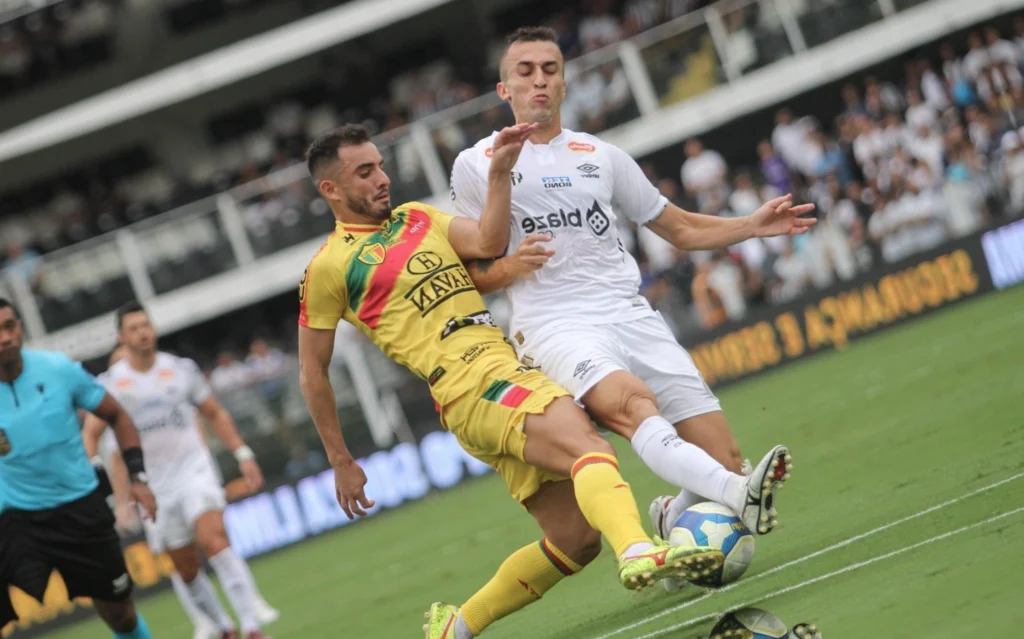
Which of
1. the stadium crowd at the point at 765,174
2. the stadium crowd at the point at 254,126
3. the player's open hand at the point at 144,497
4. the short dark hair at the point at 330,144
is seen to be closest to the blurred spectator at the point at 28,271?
the stadium crowd at the point at 765,174

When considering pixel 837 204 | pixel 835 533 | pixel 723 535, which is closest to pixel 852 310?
pixel 837 204

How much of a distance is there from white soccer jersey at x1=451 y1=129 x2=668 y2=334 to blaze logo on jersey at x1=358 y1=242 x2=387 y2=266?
711 millimetres

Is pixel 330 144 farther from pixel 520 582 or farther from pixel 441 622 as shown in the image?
pixel 441 622

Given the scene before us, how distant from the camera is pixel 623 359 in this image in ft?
23.8

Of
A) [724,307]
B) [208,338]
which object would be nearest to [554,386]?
[724,307]

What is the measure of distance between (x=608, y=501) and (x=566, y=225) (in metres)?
1.73

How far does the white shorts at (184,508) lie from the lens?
11523mm

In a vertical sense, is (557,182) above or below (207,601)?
above

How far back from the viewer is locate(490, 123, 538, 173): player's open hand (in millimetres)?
6598

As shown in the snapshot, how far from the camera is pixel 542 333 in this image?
23.8 feet

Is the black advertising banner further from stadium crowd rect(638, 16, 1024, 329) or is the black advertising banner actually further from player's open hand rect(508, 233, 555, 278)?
player's open hand rect(508, 233, 555, 278)

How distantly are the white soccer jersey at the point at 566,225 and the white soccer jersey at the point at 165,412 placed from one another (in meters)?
4.89

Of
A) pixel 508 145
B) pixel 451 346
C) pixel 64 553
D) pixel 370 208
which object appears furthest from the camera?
pixel 64 553

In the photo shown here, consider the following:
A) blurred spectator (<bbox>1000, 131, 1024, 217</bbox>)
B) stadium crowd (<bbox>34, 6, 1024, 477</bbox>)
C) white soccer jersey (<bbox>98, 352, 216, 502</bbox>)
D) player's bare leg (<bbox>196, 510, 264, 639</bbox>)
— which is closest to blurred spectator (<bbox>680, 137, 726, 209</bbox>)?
stadium crowd (<bbox>34, 6, 1024, 477</bbox>)
